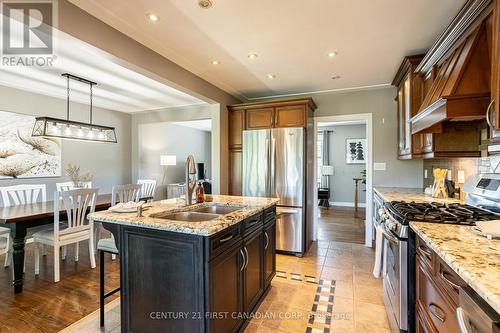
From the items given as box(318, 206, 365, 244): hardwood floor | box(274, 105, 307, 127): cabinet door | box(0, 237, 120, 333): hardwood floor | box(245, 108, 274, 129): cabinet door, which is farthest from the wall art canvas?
box(318, 206, 365, 244): hardwood floor

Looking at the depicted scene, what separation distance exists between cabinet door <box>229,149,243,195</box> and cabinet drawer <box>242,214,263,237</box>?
189cm

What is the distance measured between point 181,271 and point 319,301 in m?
1.55

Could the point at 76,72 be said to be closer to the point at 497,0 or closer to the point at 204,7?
the point at 204,7

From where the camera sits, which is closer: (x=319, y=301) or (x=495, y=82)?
(x=495, y=82)

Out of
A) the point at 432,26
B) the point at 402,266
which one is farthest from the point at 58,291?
the point at 432,26

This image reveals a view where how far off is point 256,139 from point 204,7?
212cm

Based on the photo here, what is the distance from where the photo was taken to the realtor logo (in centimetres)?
169

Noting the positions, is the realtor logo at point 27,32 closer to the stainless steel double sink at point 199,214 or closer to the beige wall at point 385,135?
the stainless steel double sink at point 199,214

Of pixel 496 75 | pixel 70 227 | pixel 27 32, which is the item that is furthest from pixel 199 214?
pixel 27 32

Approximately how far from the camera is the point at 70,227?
2.99m

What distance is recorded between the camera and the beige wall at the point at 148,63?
1.87m

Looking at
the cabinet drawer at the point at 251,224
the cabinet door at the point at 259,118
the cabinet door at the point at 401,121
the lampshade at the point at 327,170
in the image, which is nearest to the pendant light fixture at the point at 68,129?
the cabinet door at the point at 259,118

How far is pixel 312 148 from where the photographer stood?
13.6 ft

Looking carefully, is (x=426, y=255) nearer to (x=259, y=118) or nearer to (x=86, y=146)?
(x=259, y=118)
